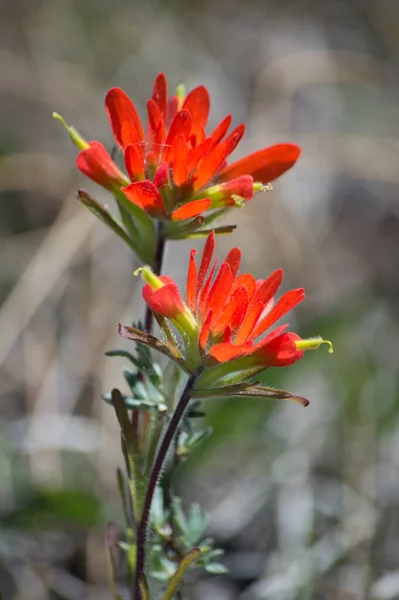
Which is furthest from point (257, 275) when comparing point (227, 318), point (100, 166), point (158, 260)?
point (227, 318)

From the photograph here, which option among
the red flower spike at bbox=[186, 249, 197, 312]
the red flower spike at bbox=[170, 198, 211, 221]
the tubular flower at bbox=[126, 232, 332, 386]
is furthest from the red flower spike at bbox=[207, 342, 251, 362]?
the red flower spike at bbox=[170, 198, 211, 221]

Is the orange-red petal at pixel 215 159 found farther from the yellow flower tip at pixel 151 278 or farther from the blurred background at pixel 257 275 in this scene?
the blurred background at pixel 257 275

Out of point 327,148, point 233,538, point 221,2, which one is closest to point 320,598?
point 233,538

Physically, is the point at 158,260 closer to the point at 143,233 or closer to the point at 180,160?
the point at 143,233

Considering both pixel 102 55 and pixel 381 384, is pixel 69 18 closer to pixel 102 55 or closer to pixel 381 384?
pixel 102 55

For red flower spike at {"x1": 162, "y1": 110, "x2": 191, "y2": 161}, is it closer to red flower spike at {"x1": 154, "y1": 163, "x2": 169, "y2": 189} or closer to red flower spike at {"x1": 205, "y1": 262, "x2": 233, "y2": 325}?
red flower spike at {"x1": 154, "y1": 163, "x2": 169, "y2": 189}

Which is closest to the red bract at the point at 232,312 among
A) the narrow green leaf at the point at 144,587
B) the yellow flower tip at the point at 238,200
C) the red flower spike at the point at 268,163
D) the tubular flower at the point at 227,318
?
the tubular flower at the point at 227,318
